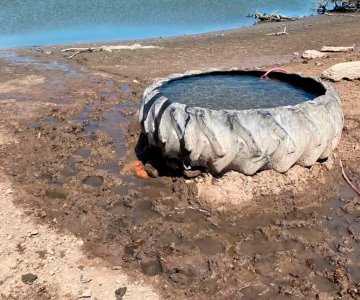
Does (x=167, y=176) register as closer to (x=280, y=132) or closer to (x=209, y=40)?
(x=280, y=132)

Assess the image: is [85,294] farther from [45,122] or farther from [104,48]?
[104,48]

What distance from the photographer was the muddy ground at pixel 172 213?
4.14m

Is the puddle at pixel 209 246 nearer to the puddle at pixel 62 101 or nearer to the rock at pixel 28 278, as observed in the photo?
the rock at pixel 28 278

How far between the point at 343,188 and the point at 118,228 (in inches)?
108

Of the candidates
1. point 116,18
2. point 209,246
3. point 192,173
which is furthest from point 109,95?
point 116,18

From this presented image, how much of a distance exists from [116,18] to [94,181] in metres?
18.4

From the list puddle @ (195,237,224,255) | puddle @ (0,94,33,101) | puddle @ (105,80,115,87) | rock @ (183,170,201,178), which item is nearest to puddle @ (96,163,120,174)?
rock @ (183,170,201,178)

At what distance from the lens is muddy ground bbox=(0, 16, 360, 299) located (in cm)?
414

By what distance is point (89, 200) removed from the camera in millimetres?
5363

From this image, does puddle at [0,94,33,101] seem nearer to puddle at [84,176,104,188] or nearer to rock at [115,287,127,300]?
puddle at [84,176,104,188]

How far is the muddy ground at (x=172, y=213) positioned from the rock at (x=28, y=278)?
0.36 feet

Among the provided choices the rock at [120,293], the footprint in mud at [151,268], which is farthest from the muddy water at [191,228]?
the rock at [120,293]

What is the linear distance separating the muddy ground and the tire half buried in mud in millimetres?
276

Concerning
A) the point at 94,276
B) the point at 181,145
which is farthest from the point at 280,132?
the point at 94,276
